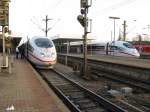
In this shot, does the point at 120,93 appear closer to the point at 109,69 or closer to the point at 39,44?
the point at 109,69

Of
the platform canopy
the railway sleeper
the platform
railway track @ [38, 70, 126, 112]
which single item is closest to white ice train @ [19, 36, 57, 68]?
the platform canopy

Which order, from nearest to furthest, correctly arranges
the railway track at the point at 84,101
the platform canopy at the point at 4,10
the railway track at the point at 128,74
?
the railway track at the point at 84,101 < the railway track at the point at 128,74 < the platform canopy at the point at 4,10

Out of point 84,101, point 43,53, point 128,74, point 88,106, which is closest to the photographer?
point 88,106

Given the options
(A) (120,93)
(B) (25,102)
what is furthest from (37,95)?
(A) (120,93)

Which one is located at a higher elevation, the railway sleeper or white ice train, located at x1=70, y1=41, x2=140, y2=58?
white ice train, located at x1=70, y1=41, x2=140, y2=58

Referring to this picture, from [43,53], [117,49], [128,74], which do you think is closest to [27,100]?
[128,74]

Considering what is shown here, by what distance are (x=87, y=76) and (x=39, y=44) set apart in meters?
8.52

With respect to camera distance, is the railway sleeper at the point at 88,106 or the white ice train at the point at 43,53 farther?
the white ice train at the point at 43,53

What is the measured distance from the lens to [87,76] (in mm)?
24375

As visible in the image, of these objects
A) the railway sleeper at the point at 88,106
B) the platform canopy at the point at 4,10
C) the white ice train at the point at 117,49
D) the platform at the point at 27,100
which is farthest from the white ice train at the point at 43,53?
the white ice train at the point at 117,49

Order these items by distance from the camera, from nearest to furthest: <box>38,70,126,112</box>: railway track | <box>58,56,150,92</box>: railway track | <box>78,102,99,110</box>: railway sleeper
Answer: <box>38,70,126,112</box>: railway track, <box>78,102,99,110</box>: railway sleeper, <box>58,56,150,92</box>: railway track

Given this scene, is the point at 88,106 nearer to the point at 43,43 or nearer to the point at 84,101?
the point at 84,101

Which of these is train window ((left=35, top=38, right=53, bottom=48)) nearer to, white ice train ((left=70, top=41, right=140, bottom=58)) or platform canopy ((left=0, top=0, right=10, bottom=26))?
platform canopy ((left=0, top=0, right=10, bottom=26))

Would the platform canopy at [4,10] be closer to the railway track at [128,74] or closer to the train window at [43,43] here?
the train window at [43,43]
